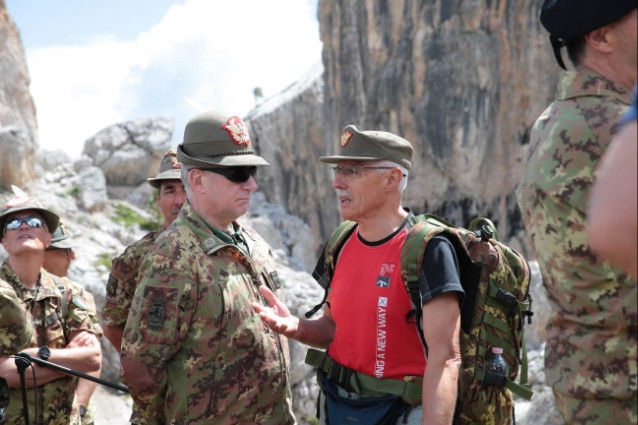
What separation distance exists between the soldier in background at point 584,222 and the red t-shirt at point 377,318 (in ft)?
3.42

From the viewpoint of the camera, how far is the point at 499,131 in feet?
102

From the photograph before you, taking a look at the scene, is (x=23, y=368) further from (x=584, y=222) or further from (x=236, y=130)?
(x=584, y=222)

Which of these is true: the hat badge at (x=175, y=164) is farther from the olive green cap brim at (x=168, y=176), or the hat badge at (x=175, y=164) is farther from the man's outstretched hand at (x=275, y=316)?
the man's outstretched hand at (x=275, y=316)

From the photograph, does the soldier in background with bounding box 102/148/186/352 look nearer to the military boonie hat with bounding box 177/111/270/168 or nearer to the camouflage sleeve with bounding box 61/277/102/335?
the camouflage sleeve with bounding box 61/277/102/335

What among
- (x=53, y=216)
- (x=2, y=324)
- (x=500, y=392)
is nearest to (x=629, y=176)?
(x=500, y=392)

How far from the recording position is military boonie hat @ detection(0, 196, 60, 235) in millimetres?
4602

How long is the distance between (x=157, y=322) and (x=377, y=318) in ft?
3.33

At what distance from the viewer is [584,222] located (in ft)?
6.98

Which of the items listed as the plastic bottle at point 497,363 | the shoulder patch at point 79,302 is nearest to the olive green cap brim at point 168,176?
the shoulder patch at point 79,302

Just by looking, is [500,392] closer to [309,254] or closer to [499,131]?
[499,131]

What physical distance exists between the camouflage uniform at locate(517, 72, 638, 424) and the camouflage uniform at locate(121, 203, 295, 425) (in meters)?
1.66

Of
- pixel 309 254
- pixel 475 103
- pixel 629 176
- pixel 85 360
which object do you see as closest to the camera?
pixel 629 176

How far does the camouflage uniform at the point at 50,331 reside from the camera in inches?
175

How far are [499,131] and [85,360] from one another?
92.9ft
